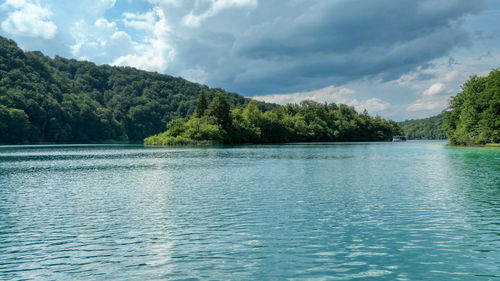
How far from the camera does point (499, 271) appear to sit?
36.4 ft

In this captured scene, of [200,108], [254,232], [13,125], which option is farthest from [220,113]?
[254,232]

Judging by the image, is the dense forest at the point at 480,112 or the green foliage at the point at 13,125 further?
the green foliage at the point at 13,125

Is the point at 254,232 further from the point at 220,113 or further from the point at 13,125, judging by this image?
the point at 13,125

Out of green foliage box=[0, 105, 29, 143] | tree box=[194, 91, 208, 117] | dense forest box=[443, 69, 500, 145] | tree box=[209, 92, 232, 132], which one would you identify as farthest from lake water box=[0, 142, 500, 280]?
green foliage box=[0, 105, 29, 143]

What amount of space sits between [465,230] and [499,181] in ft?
61.2

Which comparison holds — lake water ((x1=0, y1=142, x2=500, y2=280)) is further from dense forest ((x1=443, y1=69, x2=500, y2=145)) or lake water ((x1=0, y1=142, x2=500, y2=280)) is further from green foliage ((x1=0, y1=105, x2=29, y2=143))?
green foliage ((x1=0, y1=105, x2=29, y2=143))

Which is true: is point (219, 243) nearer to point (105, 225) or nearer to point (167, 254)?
point (167, 254)

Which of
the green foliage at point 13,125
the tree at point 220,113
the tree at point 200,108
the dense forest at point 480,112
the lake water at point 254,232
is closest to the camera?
the lake water at point 254,232

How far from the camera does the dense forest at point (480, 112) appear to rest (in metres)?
96.6

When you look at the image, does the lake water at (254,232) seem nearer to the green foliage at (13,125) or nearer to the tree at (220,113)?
the tree at (220,113)

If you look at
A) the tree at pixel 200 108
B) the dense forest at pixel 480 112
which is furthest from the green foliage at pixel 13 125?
the dense forest at pixel 480 112

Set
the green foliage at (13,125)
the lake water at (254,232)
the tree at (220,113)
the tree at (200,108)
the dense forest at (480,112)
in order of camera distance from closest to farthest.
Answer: the lake water at (254,232), the dense forest at (480,112), the tree at (220,113), the tree at (200,108), the green foliage at (13,125)

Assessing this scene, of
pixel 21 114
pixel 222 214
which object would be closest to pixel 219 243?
pixel 222 214

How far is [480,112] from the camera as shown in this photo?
103m
